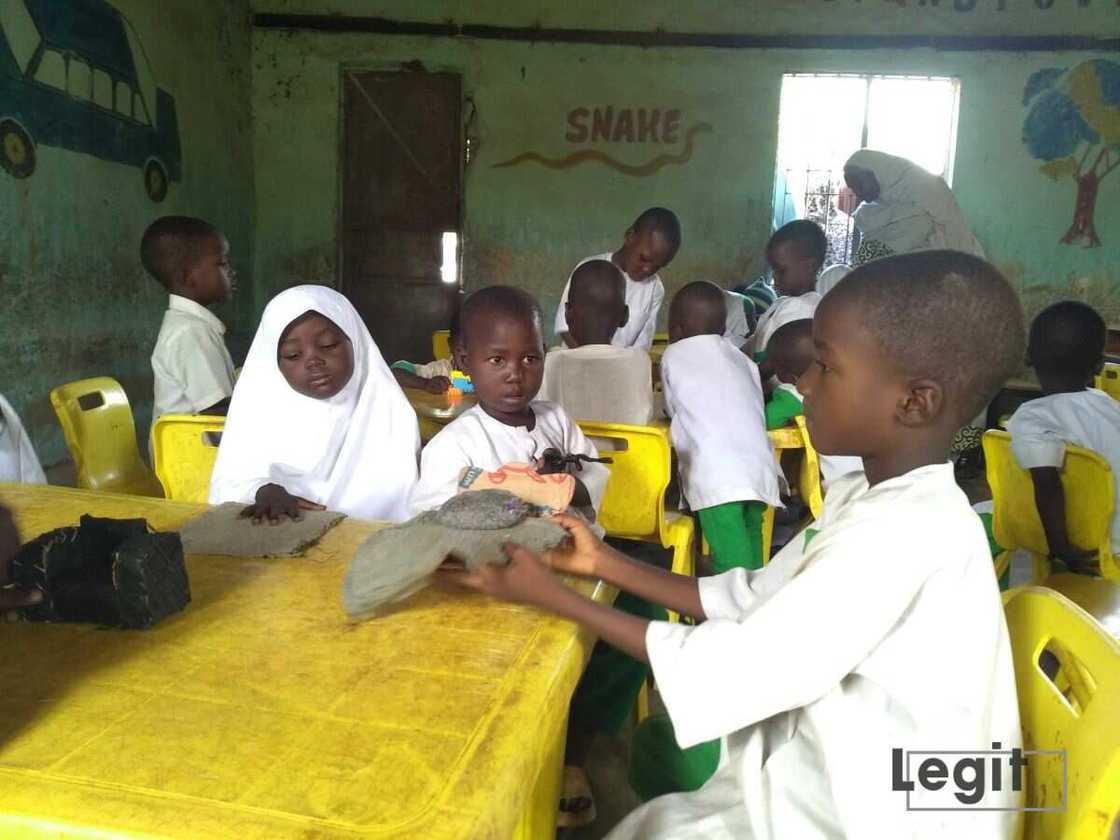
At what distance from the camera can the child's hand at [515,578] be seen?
107 centimetres

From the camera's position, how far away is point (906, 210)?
5148 millimetres

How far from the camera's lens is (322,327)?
2.02m

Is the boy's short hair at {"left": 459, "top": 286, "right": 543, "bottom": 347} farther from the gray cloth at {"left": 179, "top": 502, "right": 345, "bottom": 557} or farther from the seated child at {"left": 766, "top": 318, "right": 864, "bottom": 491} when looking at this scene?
the seated child at {"left": 766, "top": 318, "right": 864, "bottom": 491}

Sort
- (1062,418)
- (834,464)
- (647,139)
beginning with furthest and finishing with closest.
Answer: (647,139), (834,464), (1062,418)

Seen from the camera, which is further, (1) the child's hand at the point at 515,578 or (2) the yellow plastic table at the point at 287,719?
(1) the child's hand at the point at 515,578

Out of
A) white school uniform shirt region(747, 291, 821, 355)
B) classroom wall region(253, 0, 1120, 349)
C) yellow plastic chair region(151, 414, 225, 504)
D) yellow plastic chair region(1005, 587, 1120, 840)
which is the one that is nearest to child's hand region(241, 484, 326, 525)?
yellow plastic chair region(151, 414, 225, 504)

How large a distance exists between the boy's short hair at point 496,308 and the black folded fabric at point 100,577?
104 cm

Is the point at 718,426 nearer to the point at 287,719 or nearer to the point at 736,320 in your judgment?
the point at 736,320

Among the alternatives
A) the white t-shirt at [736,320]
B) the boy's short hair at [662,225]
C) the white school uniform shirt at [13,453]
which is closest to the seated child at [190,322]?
the white school uniform shirt at [13,453]

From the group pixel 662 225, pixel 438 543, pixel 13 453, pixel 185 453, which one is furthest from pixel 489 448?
pixel 662 225

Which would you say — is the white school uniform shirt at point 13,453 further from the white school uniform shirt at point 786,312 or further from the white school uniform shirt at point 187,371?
the white school uniform shirt at point 786,312

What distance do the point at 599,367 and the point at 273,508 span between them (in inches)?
67.4

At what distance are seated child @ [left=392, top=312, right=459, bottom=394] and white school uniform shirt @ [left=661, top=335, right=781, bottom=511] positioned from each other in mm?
834

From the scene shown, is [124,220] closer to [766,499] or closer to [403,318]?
[403,318]
